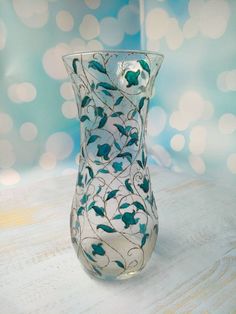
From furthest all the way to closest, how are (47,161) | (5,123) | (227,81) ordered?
1. (47,161)
2. (5,123)
3. (227,81)

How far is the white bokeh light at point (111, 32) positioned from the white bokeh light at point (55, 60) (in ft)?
0.44

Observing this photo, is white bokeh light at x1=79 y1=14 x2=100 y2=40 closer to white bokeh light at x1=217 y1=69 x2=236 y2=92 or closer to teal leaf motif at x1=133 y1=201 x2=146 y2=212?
white bokeh light at x1=217 y1=69 x2=236 y2=92

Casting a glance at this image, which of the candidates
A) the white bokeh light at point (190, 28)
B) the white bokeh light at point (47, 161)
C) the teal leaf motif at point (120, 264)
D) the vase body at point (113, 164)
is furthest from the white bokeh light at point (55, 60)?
the teal leaf motif at point (120, 264)

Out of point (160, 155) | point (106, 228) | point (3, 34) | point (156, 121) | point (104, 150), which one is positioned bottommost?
point (160, 155)

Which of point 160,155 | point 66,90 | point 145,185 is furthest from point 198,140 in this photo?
point 145,185

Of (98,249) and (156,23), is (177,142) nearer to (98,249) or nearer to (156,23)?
(156,23)

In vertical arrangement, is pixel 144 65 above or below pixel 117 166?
above

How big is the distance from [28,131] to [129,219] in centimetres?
65

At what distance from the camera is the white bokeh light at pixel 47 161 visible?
109 centimetres

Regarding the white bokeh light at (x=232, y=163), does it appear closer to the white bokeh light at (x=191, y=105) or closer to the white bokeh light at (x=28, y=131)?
the white bokeh light at (x=191, y=105)

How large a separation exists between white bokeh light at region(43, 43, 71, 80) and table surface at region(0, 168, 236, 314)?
0.41 metres

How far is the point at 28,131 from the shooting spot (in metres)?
1.04

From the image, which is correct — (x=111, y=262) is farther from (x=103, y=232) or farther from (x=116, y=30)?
(x=116, y=30)

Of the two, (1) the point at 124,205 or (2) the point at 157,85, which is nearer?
(1) the point at 124,205
